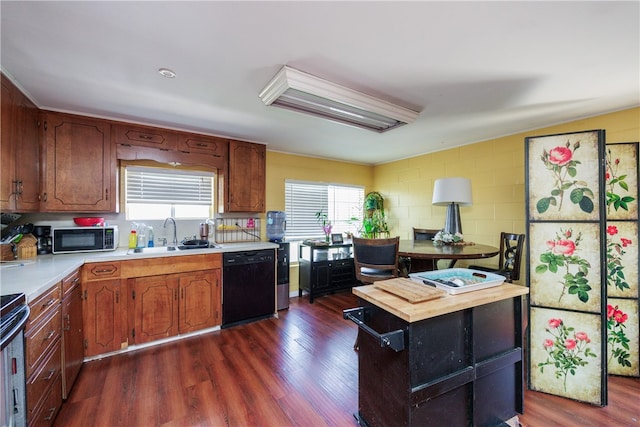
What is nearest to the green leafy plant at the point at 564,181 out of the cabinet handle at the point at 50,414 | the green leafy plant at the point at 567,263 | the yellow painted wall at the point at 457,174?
the green leafy plant at the point at 567,263

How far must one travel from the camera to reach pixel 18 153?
2.07 meters

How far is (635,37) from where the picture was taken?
152cm

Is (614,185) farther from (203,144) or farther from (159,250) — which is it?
(159,250)

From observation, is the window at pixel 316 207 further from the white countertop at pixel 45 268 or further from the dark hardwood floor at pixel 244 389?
the dark hardwood floor at pixel 244 389

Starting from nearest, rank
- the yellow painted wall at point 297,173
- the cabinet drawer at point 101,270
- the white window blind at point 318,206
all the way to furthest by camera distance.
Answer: the cabinet drawer at point 101,270 < the yellow painted wall at point 297,173 < the white window blind at point 318,206

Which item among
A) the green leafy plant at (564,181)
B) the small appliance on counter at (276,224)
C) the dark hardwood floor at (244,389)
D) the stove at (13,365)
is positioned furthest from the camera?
the small appliance on counter at (276,224)

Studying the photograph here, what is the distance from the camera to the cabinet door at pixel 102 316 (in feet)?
7.72

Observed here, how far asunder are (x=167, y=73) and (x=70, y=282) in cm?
176

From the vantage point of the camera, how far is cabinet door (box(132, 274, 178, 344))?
2.58 metres

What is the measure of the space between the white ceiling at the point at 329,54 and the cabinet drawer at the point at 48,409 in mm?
2082

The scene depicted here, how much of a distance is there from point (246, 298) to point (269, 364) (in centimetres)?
101

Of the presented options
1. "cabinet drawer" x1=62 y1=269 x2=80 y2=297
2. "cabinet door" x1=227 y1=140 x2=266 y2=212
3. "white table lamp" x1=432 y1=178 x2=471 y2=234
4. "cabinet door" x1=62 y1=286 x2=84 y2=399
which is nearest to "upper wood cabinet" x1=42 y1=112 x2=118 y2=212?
"cabinet drawer" x1=62 y1=269 x2=80 y2=297

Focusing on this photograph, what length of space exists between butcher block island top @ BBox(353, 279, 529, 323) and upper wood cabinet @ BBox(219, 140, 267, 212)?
7.82ft

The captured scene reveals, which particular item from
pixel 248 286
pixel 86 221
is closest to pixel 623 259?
pixel 248 286
